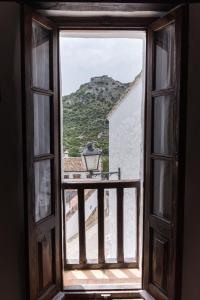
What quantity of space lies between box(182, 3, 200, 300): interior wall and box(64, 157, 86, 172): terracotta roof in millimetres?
1175

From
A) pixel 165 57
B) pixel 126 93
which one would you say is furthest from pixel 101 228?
pixel 165 57

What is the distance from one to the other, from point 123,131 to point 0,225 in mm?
1494

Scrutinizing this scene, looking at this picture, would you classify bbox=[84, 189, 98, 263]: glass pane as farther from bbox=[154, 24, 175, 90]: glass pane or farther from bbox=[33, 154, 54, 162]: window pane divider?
bbox=[154, 24, 175, 90]: glass pane

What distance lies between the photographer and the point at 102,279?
8.57ft

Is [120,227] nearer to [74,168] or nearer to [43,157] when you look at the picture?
[74,168]

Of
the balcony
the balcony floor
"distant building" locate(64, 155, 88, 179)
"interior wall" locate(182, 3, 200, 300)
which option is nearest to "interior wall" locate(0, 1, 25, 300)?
the balcony floor

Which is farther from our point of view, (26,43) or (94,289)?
(94,289)

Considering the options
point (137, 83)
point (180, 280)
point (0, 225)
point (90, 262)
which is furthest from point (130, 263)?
point (137, 83)

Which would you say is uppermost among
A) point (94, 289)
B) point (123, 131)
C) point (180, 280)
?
point (123, 131)

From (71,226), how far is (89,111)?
3.89ft

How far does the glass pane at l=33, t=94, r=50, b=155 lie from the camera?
6.73 feet

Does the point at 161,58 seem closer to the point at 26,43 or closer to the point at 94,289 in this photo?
the point at 26,43

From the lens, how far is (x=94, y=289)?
8.02 ft

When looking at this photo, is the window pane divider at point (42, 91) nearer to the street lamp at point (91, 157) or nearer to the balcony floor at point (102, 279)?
the street lamp at point (91, 157)
